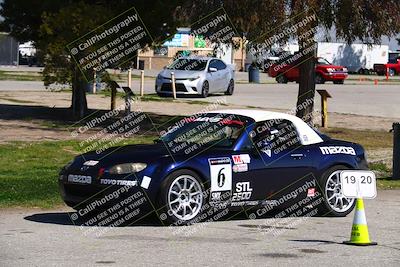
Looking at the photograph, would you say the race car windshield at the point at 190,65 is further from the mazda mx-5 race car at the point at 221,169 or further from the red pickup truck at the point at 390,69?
the red pickup truck at the point at 390,69

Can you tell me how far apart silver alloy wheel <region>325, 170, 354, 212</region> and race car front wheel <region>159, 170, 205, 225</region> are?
76.5 inches

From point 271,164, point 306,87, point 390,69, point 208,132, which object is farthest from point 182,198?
point 390,69

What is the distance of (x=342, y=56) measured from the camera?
78750 millimetres

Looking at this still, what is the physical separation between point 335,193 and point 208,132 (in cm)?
191

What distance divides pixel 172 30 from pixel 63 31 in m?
3.90

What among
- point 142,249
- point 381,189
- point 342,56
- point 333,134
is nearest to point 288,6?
point 333,134

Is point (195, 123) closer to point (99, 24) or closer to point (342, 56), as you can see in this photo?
point (99, 24)

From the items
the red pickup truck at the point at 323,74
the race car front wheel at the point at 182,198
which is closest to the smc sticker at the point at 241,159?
the race car front wheel at the point at 182,198

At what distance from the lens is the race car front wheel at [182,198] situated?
11.0 metres

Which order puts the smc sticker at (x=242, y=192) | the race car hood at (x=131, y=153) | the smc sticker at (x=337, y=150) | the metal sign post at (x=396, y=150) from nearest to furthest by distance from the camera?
1. the race car hood at (x=131, y=153)
2. the smc sticker at (x=242, y=192)
3. the smc sticker at (x=337, y=150)
4. the metal sign post at (x=396, y=150)

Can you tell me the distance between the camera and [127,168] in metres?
11.0

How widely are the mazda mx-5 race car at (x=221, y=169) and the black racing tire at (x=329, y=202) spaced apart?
0.01 meters

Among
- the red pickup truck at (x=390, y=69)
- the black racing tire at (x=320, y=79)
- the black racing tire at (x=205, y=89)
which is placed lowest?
the red pickup truck at (x=390, y=69)

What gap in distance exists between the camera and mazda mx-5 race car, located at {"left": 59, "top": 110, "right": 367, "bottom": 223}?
10992 millimetres
